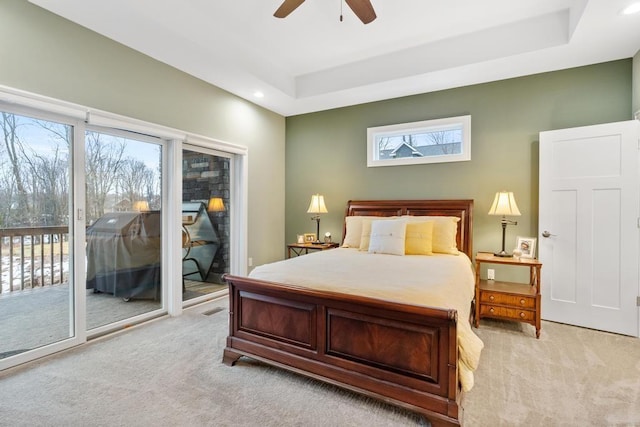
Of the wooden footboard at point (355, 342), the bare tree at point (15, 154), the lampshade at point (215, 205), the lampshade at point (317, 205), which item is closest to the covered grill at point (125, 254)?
the bare tree at point (15, 154)

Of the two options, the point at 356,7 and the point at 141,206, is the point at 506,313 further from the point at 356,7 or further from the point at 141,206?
the point at 141,206

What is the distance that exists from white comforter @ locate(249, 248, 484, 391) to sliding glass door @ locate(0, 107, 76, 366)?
1.72 meters

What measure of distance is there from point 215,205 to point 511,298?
3617 mm

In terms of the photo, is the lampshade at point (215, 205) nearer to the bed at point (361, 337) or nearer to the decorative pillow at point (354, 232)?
the decorative pillow at point (354, 232)

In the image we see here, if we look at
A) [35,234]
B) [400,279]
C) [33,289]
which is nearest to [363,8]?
[400,279]

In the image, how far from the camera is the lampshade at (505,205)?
11.1 ft

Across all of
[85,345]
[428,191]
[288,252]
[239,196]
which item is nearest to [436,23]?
[428,191]

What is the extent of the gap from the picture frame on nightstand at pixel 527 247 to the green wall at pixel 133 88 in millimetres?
3374

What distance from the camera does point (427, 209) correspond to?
404 centimetres

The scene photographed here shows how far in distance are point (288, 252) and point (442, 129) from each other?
2869 millimetres

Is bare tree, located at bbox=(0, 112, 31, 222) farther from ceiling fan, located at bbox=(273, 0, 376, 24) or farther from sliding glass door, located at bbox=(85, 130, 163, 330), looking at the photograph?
ceiling fan, located at bbox=(273, 0, 376, 24)

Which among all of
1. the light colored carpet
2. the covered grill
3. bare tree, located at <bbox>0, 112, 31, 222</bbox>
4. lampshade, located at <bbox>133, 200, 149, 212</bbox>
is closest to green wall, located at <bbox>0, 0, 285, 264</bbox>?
bare tree, located at <bbox>0, 112, 31, 222</bbox>

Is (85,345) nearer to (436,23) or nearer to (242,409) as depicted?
(242,409)

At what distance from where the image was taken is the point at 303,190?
17.0ft
